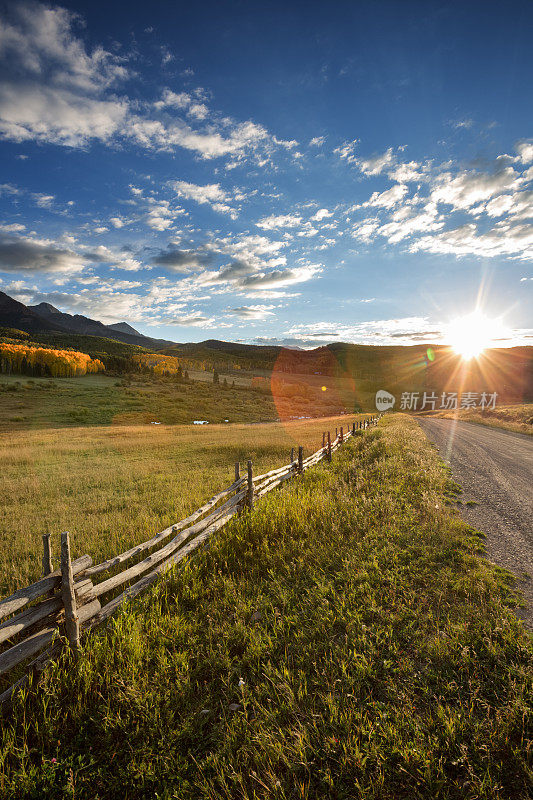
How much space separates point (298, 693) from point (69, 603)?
2.86 metres

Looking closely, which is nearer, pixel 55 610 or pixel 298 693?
pixel 298 693

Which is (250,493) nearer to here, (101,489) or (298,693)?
(298,693)

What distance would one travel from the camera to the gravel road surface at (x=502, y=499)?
6004 mm

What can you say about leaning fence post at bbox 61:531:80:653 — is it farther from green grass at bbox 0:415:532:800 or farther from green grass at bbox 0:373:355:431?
green grass at bbox 0:373:355:431

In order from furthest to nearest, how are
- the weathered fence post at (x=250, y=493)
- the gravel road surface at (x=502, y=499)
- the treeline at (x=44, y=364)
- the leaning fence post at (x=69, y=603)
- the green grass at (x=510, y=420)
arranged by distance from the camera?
the treeline at (x=44, y=364) < the green grass at (x=510, y=420) < the weathered fence post at (x=250, y=493) < the gravel road surface at (x=502, y=499) < the leaning fence post at (x=69, y=603)

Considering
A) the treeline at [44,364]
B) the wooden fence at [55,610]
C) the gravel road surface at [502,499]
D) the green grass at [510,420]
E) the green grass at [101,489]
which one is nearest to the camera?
the wooden fence at [55,610]

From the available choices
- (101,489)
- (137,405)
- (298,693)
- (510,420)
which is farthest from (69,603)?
(137,405)

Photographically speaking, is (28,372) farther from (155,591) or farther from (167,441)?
(155,591)

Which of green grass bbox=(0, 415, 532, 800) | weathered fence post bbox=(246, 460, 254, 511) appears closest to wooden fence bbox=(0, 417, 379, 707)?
green grass bbox=(0, 415, 532, 800)

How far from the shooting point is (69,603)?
3949mm

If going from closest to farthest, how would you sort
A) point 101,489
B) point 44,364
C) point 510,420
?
point 101,489 < point 510,420 < point 44,364

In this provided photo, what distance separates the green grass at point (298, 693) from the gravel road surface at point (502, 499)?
0.80m

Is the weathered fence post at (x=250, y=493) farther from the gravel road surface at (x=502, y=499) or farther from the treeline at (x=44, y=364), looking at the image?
the treeline at (x=44, y=364)

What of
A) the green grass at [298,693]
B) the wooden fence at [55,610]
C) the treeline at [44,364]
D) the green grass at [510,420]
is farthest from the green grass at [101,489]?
the treeline at [44,364]
